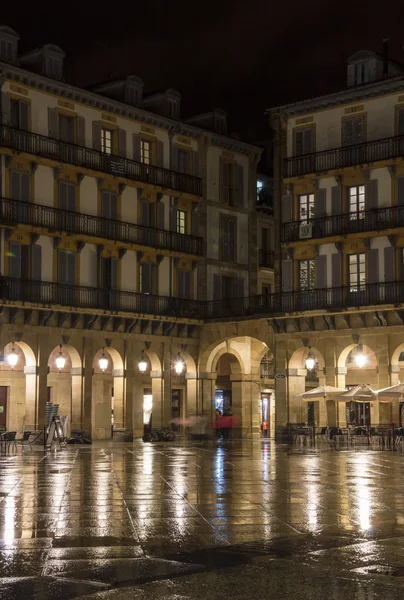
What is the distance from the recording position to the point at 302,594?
1082cm

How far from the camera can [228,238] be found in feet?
195

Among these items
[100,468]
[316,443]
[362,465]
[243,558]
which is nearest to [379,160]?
[316,443]

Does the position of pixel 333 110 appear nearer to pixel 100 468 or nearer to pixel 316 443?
pixel 316 443

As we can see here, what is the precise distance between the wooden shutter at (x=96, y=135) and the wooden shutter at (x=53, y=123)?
248 cm

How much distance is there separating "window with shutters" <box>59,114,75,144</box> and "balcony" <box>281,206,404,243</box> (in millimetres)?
11379

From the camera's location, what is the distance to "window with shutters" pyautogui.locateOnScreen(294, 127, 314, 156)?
53.9 m

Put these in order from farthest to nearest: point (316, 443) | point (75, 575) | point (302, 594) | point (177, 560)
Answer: point (316, 443) < point (177, 560) < point (75, 575) < point (302, 594)

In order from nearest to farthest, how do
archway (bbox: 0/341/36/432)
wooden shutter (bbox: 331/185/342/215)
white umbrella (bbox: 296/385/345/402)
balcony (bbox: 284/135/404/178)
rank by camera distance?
white umbrella (bbox: 296/385/345/402) → balcony (bbox: 284/135/404/178) → archway (bbox: 0/341/36/432) → wooden shutter (bbox: 331/185/342/215)

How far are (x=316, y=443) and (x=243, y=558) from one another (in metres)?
34.0

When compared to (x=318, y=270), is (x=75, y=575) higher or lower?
lower

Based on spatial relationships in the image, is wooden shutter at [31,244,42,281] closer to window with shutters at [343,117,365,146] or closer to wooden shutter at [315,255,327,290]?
wooden shutter at [315,255,327,290]

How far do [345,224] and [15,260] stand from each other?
15596mm

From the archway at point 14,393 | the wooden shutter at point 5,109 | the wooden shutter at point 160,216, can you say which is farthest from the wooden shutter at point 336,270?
the wooden shutter at point 5,109

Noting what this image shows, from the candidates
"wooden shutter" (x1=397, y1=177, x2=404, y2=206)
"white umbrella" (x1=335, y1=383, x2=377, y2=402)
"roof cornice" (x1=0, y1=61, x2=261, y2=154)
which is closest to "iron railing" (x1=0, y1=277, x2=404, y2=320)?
"wooden shutter" (x1=397, y1=177, x2=404, y2=206)
